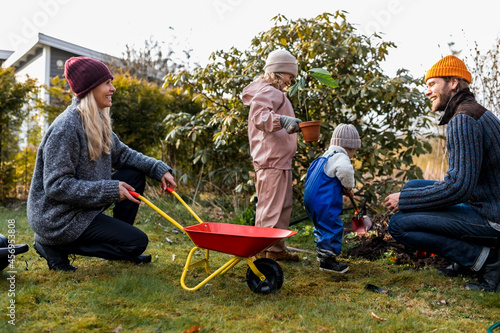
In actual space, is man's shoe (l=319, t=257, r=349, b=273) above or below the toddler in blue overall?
below

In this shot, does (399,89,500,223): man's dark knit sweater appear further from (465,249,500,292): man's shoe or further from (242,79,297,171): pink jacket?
(242,79,297,171): pink jacket

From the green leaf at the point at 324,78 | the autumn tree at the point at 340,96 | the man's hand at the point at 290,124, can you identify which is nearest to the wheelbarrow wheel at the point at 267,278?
the man's hand at the point at 290,124

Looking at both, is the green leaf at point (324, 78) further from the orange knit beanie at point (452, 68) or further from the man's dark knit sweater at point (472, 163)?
the man's dark knit sweater at point (472, 163)

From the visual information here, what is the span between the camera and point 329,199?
2980mm

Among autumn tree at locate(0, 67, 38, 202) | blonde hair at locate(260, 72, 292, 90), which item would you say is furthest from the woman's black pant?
autumn tree at locate(0, 67, 38, 202)

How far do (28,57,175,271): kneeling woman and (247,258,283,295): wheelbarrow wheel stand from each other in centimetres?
86

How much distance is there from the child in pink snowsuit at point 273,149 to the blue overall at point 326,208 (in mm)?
283

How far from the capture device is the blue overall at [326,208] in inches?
118

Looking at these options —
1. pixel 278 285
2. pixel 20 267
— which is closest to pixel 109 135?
pixel 20 267

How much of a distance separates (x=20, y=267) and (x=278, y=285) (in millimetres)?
1815

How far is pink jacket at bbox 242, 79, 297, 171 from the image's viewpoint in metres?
3.07

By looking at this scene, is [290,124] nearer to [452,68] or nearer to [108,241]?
[452,68]

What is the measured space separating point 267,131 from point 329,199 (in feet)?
2.21

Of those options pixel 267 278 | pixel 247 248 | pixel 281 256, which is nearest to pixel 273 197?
pixel 281 256
